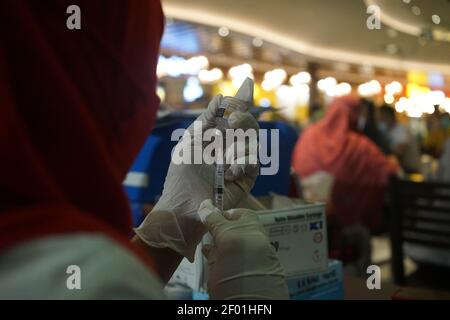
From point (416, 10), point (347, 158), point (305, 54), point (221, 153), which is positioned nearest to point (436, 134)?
point (305, 54)

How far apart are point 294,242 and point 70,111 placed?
56 cm

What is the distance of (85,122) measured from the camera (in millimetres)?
485

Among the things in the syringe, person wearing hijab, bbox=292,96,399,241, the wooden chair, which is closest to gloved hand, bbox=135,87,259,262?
the syringe

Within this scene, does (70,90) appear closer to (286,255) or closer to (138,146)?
(138,146)

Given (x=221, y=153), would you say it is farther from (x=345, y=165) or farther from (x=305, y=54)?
(x=345, y=165)

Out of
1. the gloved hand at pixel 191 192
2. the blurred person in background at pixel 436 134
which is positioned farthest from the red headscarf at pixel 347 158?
the gloved hand at pixel 191 192

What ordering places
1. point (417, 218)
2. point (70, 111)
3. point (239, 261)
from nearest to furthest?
point (70, 111) → point (239, 261) → point (417, 218)

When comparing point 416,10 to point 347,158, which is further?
point 347,158

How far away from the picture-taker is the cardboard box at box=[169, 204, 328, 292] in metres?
0.87

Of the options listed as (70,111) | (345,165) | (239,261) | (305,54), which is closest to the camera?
(70,111)

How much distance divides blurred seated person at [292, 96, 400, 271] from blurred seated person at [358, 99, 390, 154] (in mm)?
46

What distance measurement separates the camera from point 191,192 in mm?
720

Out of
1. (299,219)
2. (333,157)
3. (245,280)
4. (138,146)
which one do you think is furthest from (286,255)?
(333,157)

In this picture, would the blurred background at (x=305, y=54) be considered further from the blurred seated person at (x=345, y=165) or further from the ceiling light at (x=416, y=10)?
the blurred seated person at (x=345, y=165)
